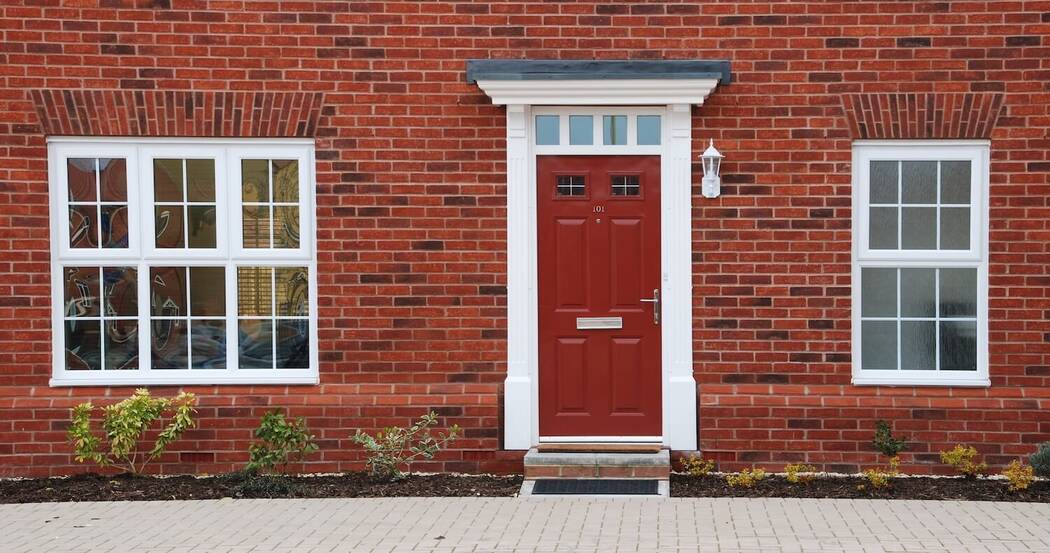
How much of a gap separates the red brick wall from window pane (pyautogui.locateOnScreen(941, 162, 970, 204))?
0.20 metres

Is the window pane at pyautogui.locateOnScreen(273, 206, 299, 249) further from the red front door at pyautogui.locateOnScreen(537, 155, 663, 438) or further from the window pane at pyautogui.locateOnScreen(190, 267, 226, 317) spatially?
the red front door at pyautogui.locateOnScreen(537, 155, 663, 438)

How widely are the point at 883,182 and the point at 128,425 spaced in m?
5.76

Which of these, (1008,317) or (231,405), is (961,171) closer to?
(1008,317)

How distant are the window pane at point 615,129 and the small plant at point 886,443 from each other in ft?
9.21

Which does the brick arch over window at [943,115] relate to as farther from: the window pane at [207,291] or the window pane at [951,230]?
the window pane at [207,291]

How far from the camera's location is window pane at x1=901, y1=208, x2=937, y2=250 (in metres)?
8.38

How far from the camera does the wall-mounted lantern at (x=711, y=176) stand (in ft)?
27.0

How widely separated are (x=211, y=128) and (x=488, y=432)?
304 centimetres

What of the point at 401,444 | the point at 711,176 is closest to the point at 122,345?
the point at 401,444

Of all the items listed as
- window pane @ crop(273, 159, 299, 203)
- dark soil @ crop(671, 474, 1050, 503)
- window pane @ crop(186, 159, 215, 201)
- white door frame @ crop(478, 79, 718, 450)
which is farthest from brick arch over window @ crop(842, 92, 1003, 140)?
window pane @ crop(186, 159, 215, 201)

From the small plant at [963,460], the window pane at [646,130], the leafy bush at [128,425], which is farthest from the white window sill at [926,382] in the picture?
the leafy bush at [128,425]

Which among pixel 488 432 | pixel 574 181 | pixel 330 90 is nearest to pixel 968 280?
pixel 574 181

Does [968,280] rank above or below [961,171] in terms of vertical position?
below

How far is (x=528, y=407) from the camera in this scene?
8.41m
